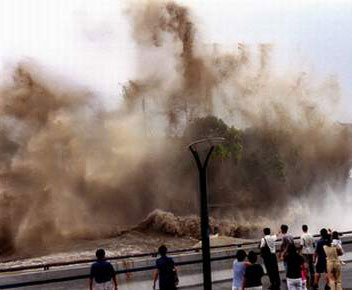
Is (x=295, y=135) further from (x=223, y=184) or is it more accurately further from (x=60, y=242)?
(x=60, y=242)

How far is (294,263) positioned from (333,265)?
4.23 feet

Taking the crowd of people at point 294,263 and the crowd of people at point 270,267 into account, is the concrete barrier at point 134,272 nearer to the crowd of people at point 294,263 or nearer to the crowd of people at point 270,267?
the crowd of people at point 270,267

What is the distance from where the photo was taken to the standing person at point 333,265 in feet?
32.4

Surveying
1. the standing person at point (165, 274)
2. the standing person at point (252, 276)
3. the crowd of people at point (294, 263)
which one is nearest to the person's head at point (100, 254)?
the standing person at point (165, 274)

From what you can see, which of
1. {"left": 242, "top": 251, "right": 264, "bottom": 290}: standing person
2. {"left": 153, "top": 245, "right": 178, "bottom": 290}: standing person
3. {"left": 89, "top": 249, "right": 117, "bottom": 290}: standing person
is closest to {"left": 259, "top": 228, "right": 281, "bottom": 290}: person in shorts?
{"left": 242, "top": 251, "right": 264, "bottom": 290}: standing person

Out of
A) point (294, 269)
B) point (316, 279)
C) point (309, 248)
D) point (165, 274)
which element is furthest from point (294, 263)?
point (309, 248)

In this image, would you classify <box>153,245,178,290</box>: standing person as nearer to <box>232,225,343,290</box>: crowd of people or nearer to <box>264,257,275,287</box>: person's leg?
<box>232,225,343,290</box>: crowd of people

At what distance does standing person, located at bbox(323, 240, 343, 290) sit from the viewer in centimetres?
987

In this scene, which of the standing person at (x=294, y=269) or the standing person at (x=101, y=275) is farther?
the standing person at (x=294, y=269)

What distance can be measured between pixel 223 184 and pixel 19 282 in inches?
2070

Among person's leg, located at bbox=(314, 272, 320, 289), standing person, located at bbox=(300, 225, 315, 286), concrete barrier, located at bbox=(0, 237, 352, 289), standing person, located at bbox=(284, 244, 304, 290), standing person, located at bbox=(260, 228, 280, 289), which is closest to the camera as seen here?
standing person, located at bbox=(284, 244, 304, 290)

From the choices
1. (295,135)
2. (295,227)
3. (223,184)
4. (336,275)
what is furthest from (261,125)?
(336,275)

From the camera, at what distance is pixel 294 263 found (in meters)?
9.04

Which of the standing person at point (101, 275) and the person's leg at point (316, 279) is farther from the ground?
the standing person at point (101, 275)
